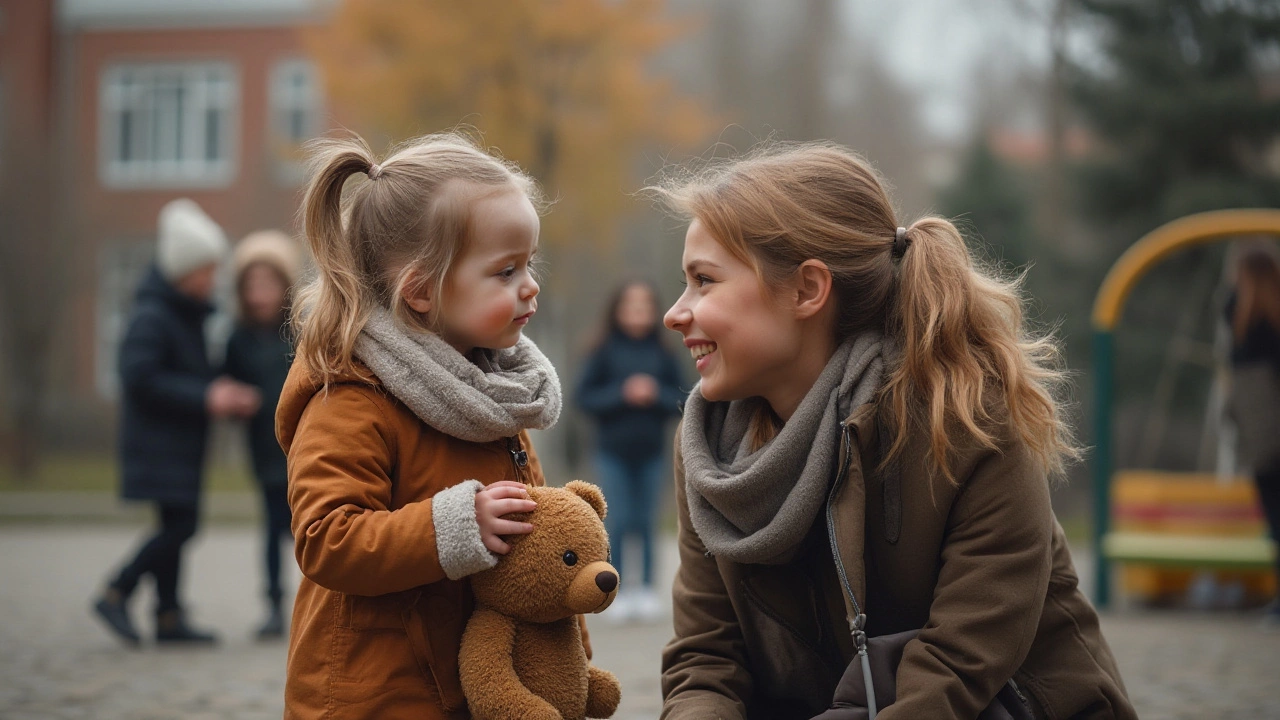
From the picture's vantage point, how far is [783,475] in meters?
2.66

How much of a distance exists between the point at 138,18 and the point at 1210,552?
91.5 ft

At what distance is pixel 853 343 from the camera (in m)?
2.84

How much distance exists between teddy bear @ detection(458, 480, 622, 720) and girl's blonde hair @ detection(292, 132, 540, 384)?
19.3 inches

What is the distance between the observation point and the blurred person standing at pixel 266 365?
6.82 metres

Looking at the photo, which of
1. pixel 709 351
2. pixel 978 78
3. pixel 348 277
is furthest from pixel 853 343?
pixel 978 78

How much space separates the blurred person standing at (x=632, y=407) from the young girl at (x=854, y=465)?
494cm

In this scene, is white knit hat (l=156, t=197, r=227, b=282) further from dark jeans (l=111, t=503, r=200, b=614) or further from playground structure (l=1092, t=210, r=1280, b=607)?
playground structure (l=1092, t=210, r=1280, b=607)

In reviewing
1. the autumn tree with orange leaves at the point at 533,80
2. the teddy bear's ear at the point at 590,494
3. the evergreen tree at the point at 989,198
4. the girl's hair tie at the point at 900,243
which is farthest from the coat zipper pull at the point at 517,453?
the evergreen tree at the point at 989,198

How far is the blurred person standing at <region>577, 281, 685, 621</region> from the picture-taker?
7.97 meters

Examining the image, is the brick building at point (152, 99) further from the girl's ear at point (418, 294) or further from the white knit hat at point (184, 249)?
the girl's ear at point (418, 294)

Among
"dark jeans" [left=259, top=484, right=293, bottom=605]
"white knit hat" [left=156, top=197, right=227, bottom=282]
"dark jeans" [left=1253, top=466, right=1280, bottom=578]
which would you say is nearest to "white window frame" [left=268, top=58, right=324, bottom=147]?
"white knit hat" [left=156, top=197, right=227, bottom=282]

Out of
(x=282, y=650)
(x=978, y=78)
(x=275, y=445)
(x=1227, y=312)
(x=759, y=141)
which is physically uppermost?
(x=978, y=78)

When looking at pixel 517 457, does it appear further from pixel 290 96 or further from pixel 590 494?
pixel 290 96

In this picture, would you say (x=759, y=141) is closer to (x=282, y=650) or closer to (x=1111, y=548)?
(x=282, y=650)
